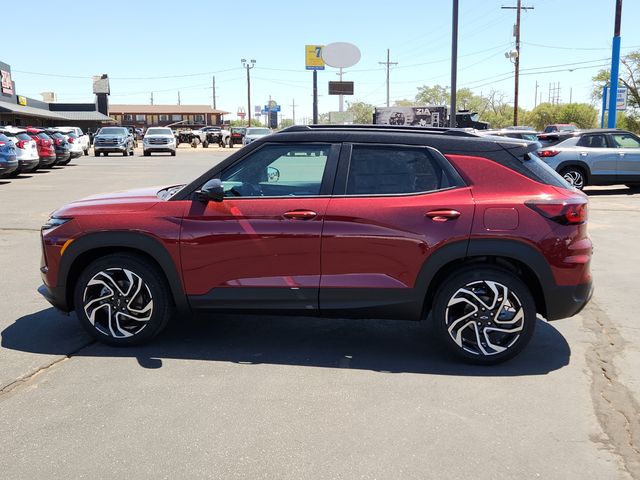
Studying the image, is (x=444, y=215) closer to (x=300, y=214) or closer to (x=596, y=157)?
(x=300, y=214)

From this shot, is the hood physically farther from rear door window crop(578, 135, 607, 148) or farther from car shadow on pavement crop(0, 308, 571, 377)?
rear door window crop(578, 135, 607, 148)

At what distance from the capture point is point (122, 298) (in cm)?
472

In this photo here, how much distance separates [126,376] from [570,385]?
303 cm

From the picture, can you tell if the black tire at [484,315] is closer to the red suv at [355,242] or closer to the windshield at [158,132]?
the red suv at [355,242]

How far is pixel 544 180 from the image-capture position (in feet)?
14.4

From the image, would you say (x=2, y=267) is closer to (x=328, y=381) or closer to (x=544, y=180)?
(x=328, y=381)

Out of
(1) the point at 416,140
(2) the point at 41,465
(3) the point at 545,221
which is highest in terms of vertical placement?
(1) the point at 416,140

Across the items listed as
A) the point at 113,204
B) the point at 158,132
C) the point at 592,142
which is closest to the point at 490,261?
the point at 113,204

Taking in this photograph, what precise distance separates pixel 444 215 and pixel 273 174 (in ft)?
4.58

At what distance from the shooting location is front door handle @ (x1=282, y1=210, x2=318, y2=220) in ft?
14.5

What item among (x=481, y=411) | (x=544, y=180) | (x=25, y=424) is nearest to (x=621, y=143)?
(x=544, y=180)

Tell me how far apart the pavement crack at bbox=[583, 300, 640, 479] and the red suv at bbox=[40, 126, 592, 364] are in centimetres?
50

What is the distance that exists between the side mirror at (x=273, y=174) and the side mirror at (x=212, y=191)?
0.43 meters

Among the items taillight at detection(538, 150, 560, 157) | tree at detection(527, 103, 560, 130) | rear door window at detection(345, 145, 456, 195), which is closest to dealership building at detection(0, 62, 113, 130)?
taillight at detection(538, 150, 560, 157)
